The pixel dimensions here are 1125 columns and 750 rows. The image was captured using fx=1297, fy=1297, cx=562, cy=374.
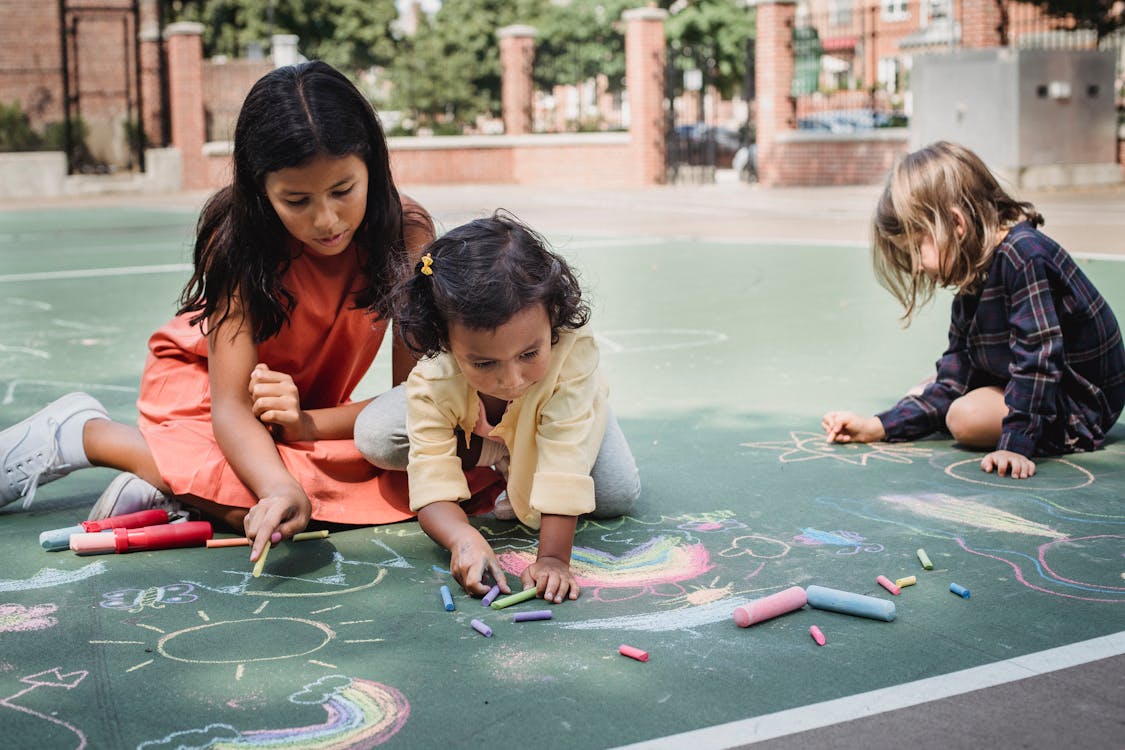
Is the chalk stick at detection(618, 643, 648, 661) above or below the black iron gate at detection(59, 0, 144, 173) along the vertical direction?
below

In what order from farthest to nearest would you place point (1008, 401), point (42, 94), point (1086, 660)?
1. point (42, 94)
2. point (1008, 401)
3. point (1086, 660)

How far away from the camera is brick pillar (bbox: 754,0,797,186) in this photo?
19.9m

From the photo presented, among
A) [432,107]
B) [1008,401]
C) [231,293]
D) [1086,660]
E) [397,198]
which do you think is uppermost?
[432,107]

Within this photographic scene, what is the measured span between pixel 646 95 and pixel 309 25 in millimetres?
17642

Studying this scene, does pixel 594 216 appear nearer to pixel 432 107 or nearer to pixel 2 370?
pixel 2 370

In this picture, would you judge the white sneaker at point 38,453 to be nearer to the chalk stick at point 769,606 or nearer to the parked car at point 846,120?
the chalk stick at point 769,606

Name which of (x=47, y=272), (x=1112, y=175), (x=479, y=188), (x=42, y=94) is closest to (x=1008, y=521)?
(x=47, y=272)

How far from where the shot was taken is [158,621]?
2408mm

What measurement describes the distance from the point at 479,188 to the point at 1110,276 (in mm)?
16704

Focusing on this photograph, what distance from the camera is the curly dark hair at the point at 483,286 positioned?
97.7 inches

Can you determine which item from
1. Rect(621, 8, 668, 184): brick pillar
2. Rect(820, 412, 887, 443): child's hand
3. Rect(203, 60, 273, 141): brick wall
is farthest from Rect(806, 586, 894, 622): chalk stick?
Rect(203, 60, 273, 141): brick wall

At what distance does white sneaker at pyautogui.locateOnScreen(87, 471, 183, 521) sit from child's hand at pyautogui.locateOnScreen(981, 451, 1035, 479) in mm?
2052

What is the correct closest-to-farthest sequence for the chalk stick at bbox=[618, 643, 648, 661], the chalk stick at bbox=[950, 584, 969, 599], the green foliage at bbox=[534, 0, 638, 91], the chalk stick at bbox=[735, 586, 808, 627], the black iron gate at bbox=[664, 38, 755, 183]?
1. the chalk stick at bbox=[618, 643, 648, 661]
2. the chalk stick at bbox=[735, 586, 808, 627]
3. the chalk stick at bbox=[950, 584, 969, 599]
4. the black iron gate at bbox=[664, 38, 755, 183]
5. the green foliage at bbox=[534, 0, 638, 91]

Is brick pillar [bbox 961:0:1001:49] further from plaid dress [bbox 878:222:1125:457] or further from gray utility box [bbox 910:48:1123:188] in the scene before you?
plaid dress [bbox 878:222:1125:457]
